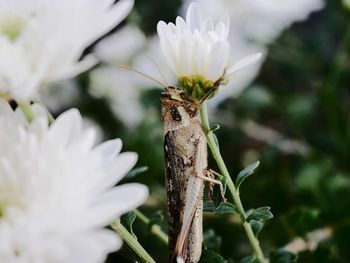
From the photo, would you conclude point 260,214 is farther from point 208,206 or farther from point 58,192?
point 58,192

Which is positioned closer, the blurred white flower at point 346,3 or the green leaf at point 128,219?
the green leaf at point 128,219

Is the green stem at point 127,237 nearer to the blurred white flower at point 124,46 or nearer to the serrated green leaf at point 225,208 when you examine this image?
the serrated green leaf at point 225,208

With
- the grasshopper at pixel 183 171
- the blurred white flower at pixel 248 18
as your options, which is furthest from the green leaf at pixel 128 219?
the blurred white flower at pixel 248 18

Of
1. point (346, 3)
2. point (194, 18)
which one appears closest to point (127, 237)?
point (194, 18)

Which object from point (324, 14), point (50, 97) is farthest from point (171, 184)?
point (324, 14)

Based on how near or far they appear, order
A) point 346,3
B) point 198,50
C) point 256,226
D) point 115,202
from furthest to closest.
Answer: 1. point 346,3
2. point 256,226
3. point 198,50
4. point 115,202

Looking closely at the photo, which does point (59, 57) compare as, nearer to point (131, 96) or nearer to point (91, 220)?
point (91, 220)
